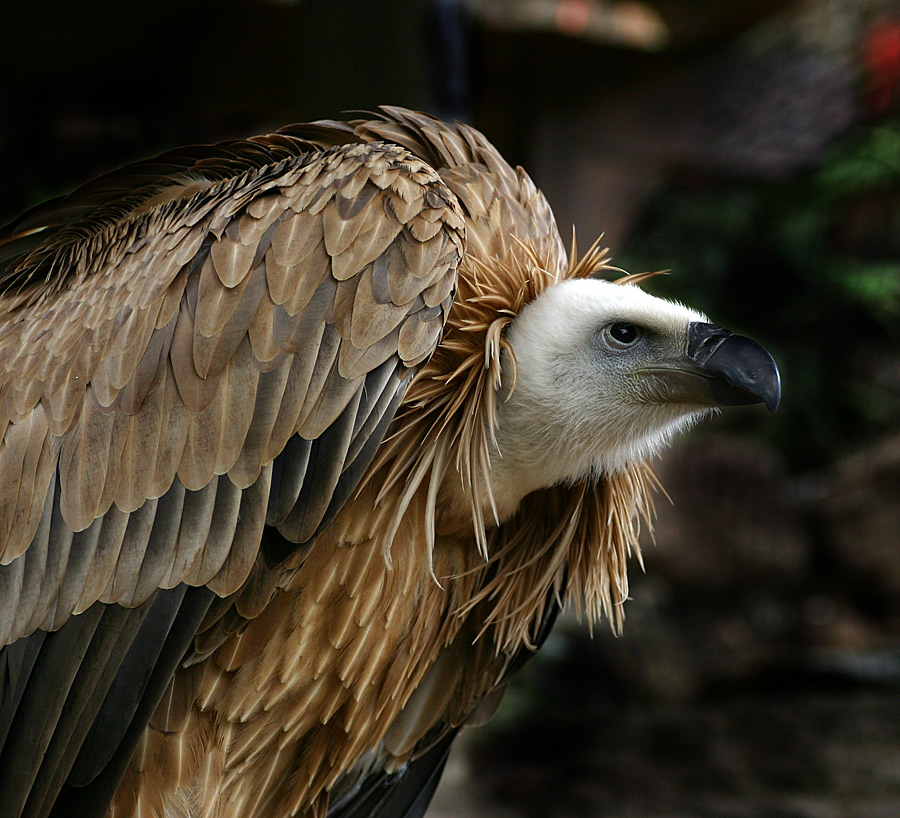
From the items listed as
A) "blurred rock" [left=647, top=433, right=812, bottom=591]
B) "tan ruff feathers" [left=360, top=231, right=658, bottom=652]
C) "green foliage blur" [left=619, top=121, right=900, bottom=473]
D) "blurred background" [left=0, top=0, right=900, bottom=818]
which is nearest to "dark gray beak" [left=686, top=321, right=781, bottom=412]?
"tan ruff feathers" [left=360, top=231, right=658, bottom=652]

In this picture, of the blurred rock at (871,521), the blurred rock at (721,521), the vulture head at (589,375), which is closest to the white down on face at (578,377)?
the vulture head at (589,375)

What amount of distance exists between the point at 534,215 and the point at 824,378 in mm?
7166

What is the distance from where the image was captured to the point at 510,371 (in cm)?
202

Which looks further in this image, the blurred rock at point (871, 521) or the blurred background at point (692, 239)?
the blurred rock at point (871, 521)

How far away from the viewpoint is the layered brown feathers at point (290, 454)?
6.09 ft

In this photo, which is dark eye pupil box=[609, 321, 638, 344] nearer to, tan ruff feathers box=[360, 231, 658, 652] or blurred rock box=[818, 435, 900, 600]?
tan ruff feathers box=[360, 231, 658, 652]

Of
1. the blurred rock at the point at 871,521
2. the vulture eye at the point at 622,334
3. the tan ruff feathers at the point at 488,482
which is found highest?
the vulture eye at the point at 622,334

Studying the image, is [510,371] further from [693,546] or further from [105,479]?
[693,546]

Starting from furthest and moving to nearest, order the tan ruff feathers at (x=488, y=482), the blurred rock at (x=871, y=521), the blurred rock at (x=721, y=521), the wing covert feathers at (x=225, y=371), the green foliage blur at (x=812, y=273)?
the green foliage blur at (x=812, y=273), the blurred rock at (x=871, y=521), the blurred rock at (x=721, y=521), the tan ruff feathers at (x=488, y=482), the wing covert feathers at (x=225, y=371)

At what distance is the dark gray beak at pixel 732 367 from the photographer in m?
1.89

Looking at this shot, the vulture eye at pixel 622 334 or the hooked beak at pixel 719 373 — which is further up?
the vulture eye at pixel 622 334

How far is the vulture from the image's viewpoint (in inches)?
73.2

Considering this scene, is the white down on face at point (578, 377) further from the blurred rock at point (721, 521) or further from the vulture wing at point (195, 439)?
the blurred rock at point (721, 521)

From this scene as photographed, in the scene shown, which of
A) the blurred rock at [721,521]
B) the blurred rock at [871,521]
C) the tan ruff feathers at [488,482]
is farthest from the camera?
the blurred rock at [871,521]
